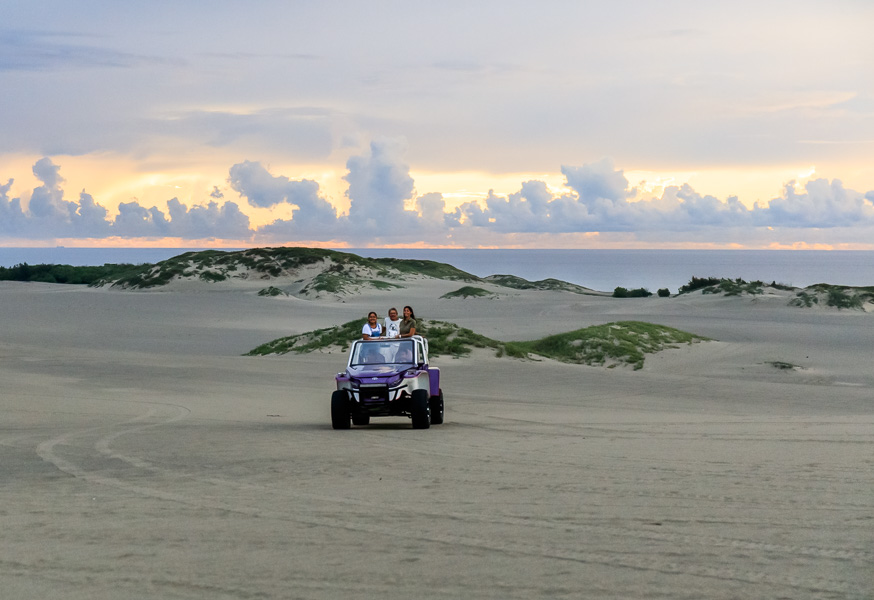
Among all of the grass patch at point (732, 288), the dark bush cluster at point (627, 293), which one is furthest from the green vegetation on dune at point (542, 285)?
the grass patch at point (732, 288)

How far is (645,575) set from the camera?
5809 millimetres

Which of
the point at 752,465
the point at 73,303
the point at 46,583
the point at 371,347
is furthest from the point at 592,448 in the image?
the point at 73,303

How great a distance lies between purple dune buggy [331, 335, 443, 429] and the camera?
13.5m

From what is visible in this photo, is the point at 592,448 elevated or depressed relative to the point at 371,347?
depressed

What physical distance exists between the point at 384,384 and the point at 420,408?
67cm

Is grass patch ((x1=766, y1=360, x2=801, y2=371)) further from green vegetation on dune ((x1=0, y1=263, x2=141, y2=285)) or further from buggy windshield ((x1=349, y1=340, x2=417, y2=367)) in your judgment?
green vegetation on dune ((x1=0, y1=263, x2=141, y2=285))

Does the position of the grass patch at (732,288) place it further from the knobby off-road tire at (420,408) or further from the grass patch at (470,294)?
the knobby off-road tire at (420,408)

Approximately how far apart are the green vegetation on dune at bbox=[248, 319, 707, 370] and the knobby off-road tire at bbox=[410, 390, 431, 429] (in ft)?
40.8

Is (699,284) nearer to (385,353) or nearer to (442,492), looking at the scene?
(385,353)

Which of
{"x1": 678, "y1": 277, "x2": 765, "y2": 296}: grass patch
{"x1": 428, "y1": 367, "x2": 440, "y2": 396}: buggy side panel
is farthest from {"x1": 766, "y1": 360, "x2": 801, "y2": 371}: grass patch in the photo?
{"x1": 678, "y1": 277, "x2": 765, "y2": 296}: grass patch

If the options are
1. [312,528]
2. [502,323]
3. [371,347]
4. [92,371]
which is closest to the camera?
[312,528]

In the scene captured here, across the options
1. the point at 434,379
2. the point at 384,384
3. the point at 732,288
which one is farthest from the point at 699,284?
the point at 384,384

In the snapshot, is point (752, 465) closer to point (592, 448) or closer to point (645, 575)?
point (592, 448)

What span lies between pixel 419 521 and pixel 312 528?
2.74ft
